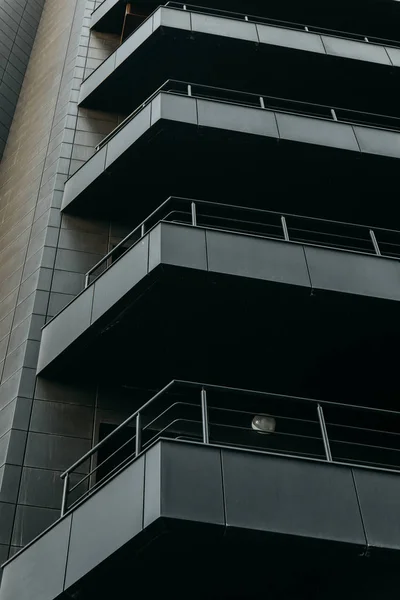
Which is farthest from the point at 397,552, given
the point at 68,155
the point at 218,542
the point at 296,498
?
the point at 68,155

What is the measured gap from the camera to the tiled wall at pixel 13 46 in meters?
22.5

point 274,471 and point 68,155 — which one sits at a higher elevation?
point 68,155

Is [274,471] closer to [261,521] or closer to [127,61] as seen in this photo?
[261,521]

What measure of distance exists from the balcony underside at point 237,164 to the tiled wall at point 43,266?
0.75 meters

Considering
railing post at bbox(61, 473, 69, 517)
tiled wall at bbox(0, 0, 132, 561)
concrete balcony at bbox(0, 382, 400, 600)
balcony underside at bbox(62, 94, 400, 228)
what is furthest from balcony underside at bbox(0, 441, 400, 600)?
balcony underside at bbox(62, 94, 400, 228)

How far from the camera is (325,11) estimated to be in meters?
20.6

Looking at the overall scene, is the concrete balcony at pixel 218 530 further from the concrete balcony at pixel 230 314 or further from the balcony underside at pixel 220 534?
the concrete balcony at pixel 230 314

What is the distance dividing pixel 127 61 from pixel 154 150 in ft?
13.0

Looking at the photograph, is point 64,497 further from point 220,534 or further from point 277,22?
point 277,22

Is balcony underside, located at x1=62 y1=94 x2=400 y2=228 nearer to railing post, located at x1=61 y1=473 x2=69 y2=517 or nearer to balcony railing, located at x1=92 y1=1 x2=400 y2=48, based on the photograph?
balcony railing, located at x1=92 y1=1 x2=400 y2=48

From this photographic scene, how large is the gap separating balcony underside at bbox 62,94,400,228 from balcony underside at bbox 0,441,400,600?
24.2 feet

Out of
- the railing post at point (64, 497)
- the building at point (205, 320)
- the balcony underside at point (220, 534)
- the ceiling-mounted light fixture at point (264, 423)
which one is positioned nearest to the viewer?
the balcony underside at point (220, 534)

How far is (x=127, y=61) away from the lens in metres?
18.0

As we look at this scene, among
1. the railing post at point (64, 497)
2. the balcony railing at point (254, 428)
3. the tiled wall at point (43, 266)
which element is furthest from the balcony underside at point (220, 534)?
the balcony railing at point (254, 428)
